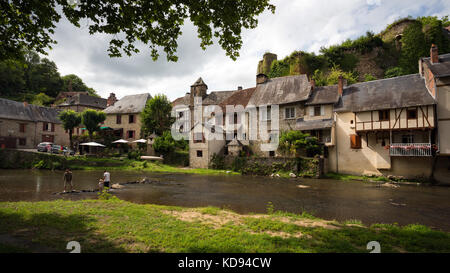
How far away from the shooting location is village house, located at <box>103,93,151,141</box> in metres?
38.7

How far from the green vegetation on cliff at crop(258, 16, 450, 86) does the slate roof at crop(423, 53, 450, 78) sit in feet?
38.2

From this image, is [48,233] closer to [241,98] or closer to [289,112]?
[289,112]

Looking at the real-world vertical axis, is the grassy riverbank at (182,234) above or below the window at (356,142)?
below

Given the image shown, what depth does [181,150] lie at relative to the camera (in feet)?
111

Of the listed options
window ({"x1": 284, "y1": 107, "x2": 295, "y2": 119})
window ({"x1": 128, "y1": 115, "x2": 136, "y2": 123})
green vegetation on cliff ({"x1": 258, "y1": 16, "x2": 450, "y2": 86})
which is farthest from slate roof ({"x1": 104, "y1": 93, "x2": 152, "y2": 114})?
window ({"x1": 284, "y1": 107, "x2": 295, "y2": 119})

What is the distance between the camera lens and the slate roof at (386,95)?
1936 cm

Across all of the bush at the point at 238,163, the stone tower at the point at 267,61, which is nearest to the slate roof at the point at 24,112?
the bush at the point at 238,163

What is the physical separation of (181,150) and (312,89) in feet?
68.2

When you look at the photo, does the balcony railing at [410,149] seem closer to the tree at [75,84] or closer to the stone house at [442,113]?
the stone house at [442,113]

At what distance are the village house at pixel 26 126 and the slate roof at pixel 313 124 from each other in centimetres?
4244

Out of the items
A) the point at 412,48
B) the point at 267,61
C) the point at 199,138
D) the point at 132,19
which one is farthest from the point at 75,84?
the point at 412,48

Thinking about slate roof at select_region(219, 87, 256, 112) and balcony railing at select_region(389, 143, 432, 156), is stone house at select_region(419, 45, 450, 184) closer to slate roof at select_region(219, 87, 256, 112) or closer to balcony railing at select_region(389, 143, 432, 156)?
balcony railing at select_region(389, 143, 432, 156)
